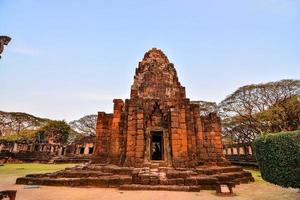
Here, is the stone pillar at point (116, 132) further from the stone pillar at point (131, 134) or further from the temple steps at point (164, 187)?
the temple steps at point (164, 187)

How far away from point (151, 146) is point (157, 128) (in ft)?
3.66

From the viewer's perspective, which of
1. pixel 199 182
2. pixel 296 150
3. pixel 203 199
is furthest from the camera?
pixel 199 182

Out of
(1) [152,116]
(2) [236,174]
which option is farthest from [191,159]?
(1) [152,116]

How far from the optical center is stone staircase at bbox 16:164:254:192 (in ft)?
28.6

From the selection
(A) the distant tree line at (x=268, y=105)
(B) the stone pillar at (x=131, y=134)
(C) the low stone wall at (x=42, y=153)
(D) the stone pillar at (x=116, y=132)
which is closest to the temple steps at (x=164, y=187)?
(B) the stone pillar at (x=131, y=134)

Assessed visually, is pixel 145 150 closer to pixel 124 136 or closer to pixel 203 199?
pixel 124 136

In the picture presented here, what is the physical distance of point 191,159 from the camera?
1162cm

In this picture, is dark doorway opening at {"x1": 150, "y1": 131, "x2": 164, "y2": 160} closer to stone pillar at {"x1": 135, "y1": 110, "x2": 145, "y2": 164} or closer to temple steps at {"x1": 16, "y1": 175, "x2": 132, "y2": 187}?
stone pillar at {"x1": 135, "y1": 110, "x2": 145, "y2": 164}

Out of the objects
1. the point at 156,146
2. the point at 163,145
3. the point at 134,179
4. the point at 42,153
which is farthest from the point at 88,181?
the point at 42,153

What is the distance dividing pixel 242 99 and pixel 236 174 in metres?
16.3

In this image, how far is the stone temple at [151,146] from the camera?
9.13 meters

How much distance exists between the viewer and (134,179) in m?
9.01

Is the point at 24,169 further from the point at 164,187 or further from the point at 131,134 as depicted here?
the point at 164,187

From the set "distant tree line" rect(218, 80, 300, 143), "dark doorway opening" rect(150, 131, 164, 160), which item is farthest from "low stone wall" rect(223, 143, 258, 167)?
"dark doorway opening" rect(150, 131, 164, 160)
